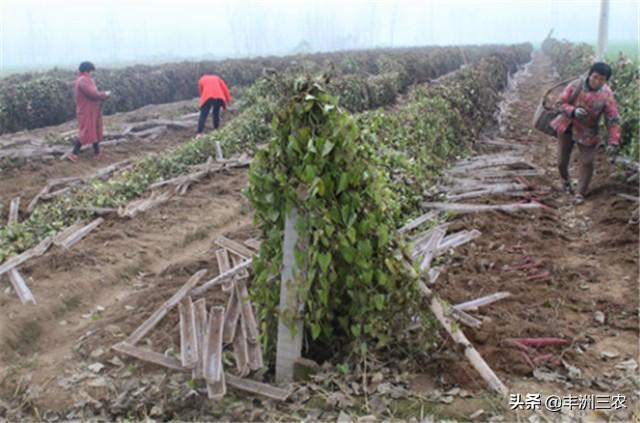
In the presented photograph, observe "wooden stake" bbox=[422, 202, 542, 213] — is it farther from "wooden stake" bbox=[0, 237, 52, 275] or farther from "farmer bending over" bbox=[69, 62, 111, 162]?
"farmer bending over" bbox=[69, 62, 111, 162]

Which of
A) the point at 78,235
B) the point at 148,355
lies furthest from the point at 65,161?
the point at 148,355

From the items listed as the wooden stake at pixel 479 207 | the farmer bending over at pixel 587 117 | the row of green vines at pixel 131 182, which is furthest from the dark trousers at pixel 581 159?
the row of green vines at pixel 131 182

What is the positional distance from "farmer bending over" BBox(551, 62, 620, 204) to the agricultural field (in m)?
0.60

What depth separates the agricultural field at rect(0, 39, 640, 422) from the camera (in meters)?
3.98

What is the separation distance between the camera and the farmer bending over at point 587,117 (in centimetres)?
780

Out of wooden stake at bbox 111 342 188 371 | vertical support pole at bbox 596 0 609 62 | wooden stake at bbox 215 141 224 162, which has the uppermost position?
vertical support pole at bbox 596 0 609 62

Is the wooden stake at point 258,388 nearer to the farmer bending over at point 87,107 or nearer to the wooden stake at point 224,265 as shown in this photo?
the wooden stake at point 224,265

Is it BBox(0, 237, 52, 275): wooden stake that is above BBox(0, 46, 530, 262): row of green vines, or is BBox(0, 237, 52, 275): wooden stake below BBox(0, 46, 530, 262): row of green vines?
below

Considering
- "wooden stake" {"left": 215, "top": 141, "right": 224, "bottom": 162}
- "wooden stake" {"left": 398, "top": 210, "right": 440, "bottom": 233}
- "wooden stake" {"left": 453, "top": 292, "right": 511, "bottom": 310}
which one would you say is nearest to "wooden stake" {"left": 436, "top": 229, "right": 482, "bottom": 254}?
"wooden stake" {"left": 398, "top": 210, "right": 440, "bottom": 233}

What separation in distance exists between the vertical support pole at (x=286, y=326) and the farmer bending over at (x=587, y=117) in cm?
546

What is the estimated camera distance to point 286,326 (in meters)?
4.18

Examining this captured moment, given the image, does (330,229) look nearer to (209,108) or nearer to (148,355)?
(148,355)

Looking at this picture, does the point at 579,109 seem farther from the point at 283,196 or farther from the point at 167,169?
the point at 167,169

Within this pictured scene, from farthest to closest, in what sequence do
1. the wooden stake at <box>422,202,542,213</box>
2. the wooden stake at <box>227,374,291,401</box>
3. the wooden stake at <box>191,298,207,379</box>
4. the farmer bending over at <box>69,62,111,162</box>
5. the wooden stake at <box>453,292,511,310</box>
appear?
the farmer bending over at <box>69,62,111,162</box>
the wooden stake at <box>422,202,542,213</box>
the wooden stake at <box>453,292,511,310</box>
the wooden stake at <box>191,298,207,379</box>
the wooden stake at <box>227,374,291,401</box>
